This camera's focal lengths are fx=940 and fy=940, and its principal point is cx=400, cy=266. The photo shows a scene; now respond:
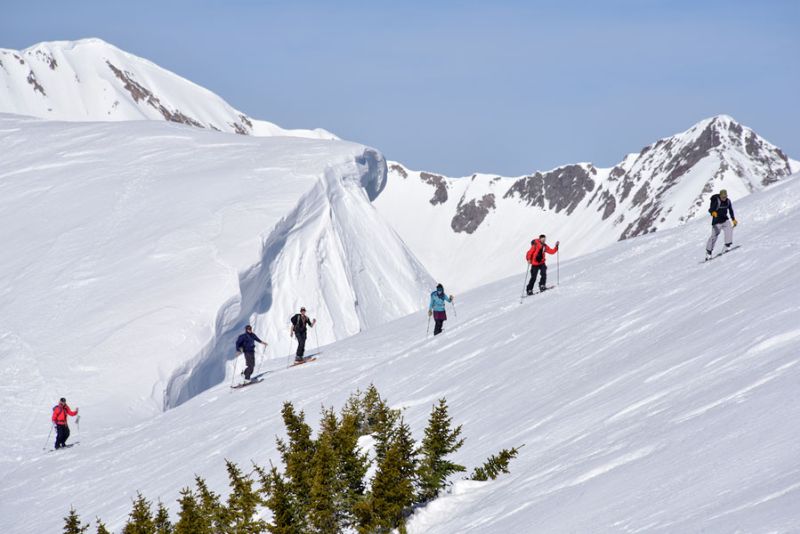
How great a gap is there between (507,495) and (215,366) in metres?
29.9

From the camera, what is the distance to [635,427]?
909 cm

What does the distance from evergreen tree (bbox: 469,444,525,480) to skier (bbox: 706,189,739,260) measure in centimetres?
1313

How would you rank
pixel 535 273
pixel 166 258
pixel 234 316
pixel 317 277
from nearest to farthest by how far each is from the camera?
pixel 535 273 → pixel 234 316 → pixel 166 258 → pixel 317 277

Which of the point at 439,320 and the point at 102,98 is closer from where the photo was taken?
the point at 439,320

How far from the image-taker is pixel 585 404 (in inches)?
449

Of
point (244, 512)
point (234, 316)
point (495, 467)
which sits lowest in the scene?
point (495, 467)

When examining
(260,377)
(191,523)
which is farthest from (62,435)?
(191,523)

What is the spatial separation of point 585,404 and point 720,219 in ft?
38.0

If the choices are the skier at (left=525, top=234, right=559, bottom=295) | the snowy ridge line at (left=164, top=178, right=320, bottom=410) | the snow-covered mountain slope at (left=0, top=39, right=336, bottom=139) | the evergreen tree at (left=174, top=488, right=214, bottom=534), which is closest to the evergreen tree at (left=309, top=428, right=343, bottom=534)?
the evergreen tree at (left=174, top=488, right=214, bottom=534)

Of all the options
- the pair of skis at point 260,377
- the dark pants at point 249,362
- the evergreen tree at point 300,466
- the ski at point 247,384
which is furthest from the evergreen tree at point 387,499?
the dark pants at point 249,362

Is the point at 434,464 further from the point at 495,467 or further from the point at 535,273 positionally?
the point at 535,273

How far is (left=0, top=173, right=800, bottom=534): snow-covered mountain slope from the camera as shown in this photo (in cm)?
689

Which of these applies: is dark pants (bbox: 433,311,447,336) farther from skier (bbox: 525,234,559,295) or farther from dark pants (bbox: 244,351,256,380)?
dark pants (bbox: 244,351,256,380)

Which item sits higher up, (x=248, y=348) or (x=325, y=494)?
(x=248, y=348)
